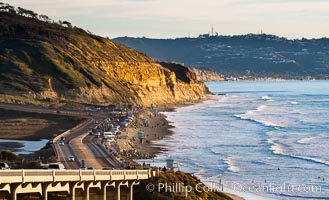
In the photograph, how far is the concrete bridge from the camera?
31797 millimetres

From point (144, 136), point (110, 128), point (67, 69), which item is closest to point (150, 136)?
point (144, 136)

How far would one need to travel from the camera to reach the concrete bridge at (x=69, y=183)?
31.8m

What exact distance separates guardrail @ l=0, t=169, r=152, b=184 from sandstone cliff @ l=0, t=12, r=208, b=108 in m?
84.8

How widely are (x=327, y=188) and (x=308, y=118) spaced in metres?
85.0

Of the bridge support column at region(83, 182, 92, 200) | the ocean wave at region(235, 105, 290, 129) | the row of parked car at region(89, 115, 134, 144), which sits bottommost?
the ocean wave at region(235, 105, 290, 129)

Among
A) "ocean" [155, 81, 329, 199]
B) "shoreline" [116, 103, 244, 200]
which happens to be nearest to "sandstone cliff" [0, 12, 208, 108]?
"shoreline" [116, 103, 244, 200]

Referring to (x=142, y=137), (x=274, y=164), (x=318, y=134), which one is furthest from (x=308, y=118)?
(x=274, y=164)

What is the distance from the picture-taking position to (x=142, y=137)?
322 feet

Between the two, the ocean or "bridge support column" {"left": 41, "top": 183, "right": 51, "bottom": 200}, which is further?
the ocean

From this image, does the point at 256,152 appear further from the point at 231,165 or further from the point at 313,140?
the point at 313,140

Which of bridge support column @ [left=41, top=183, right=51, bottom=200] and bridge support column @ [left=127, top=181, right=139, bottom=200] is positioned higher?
bridge support column @ [left=41, top=183, right=51, bottom=200]

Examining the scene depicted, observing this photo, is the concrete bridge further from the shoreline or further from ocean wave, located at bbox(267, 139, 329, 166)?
ocean wave, located at bbox(267, 139, 329, 166)

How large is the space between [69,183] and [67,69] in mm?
114172

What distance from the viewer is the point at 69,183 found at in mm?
36219
